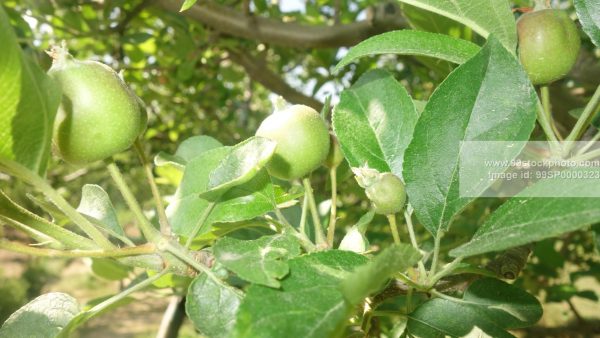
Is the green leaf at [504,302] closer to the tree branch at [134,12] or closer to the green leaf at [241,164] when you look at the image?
the green leaf at [241,164]

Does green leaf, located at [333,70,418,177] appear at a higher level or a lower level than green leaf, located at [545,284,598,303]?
higher

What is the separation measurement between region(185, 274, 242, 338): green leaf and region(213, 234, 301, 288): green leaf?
0.08 metres

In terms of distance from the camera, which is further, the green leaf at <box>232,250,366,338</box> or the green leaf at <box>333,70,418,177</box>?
the green leaf at <box>333,70,418,177</box>

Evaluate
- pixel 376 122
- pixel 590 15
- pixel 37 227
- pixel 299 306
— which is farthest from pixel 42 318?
→ pixel 590 15

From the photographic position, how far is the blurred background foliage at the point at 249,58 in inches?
78.2

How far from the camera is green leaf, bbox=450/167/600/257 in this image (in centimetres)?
52

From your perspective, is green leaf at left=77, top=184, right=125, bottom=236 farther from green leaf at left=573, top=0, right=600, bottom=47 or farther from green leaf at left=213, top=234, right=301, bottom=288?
green leaf at left=573, top=0, right=600, bottom=47

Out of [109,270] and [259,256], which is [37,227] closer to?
[259,256]

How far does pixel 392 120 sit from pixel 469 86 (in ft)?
0.75

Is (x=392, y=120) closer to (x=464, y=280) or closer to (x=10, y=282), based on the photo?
(x=464, y=280)

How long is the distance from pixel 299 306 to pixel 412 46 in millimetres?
418

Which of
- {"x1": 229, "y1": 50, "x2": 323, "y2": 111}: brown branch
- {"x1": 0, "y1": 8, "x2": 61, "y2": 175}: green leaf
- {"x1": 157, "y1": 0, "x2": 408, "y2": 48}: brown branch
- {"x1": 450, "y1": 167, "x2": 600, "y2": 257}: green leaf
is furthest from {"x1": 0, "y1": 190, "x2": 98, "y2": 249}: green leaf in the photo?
{"x1": 229, "y1": 50, "x2": 323, "y2": 111}: brown branch

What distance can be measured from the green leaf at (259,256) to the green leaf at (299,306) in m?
0.01

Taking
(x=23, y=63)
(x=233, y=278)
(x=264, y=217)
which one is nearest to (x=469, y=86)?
(x=264, y=217)
